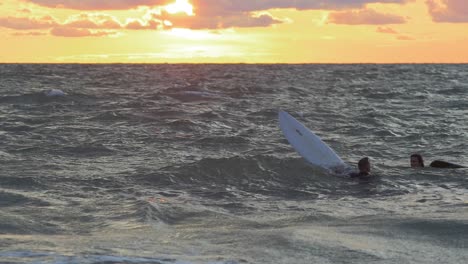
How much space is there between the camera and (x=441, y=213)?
7996 millimetres

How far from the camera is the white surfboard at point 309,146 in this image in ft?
39.7

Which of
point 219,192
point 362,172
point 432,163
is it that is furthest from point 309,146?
point 219,192

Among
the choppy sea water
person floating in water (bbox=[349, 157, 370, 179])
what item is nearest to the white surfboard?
the choppy sea water

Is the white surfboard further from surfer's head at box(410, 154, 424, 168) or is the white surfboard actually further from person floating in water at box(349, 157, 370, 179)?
surfer's head at box(410, 154, 424, 168)

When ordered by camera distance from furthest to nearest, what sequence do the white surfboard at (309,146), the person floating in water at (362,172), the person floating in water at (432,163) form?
the white surfboard at (309,146) < the person floating in water at (432,163) < the person floating in water at (362,172)

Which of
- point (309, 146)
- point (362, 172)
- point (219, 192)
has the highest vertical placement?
point (309, 146)

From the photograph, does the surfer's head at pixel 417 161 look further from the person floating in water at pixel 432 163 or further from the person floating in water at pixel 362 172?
the person floating in water at pixel 362 172

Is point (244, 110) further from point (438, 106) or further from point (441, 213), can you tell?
point (441, 213)

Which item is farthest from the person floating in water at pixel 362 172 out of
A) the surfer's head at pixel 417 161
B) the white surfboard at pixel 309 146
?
the surfer's head at pixel 417 161

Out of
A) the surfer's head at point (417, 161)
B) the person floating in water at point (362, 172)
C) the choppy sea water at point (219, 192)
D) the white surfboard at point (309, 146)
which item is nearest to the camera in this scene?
the choppy sea water at point (219, 192)

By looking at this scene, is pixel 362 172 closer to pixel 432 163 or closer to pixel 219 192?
pixel 432 163

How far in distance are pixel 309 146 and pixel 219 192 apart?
11.5 ft

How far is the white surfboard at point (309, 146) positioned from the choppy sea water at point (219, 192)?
30 cm

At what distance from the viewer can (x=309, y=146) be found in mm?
12883
